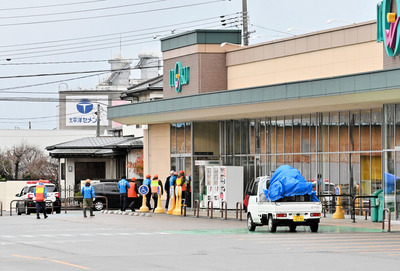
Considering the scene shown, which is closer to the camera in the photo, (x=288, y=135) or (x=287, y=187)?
(x=287, y=187)

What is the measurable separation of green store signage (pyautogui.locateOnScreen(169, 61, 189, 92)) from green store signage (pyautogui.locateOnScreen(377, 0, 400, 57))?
541 inches

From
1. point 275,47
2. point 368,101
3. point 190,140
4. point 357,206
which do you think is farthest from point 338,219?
point 190,140

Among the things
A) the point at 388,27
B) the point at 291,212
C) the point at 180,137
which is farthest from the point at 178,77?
the point at 291,212

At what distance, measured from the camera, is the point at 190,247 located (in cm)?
2170

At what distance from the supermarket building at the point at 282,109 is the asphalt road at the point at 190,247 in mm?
4674

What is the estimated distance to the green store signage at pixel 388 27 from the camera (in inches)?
1130

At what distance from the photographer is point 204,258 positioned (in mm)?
18656

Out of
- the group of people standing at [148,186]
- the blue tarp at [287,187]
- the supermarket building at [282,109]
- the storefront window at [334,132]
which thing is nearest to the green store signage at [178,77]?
the supermarket building at [282,109]

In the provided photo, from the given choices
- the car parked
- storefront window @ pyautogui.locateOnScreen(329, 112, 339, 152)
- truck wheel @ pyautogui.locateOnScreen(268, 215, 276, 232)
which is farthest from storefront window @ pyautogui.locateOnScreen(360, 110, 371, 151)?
the car parked

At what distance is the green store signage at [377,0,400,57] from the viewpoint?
28.7m

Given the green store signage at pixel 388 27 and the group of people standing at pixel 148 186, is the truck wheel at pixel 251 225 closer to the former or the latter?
the green store signage at pixel 388 27

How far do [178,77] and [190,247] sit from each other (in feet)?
72.3

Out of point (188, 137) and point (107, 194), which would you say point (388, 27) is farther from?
point (107, 194)

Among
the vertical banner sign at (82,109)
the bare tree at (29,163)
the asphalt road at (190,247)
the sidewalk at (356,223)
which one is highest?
the vertical banner sign at (82,109)
